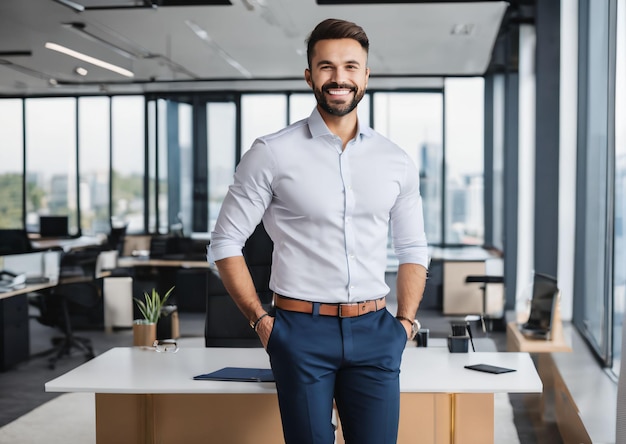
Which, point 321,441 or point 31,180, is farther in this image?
point 31,180

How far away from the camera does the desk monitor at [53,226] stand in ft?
21.8

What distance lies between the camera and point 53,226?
6719mm

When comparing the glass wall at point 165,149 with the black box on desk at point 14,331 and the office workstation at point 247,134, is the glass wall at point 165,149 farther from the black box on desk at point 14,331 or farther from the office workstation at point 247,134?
the black box on desk at point 14,331

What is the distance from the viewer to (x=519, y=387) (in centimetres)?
264

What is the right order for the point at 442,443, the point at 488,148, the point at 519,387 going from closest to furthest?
the point at 519,387, the point at 442,443, the point at 488,148

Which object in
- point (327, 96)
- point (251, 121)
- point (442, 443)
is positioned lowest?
point (442, 443)

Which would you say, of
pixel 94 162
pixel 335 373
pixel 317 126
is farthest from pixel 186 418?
pixel 94 162

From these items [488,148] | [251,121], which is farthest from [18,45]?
[488,148]

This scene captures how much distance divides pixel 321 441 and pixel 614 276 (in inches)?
117

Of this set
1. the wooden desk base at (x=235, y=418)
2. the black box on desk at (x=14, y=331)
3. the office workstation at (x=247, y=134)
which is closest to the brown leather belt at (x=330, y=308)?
the wooden desk base at (x=235, y=418)

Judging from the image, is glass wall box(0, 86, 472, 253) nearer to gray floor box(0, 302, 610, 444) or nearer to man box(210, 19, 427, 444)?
Answer: gray floor box(0, 302, 610, 444)

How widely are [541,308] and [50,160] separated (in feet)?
13.9

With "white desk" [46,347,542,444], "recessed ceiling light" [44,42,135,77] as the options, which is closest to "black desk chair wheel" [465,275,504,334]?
"recessed ceiling light" [44,42,135,77]

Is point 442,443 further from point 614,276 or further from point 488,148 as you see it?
point 488,148
